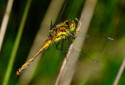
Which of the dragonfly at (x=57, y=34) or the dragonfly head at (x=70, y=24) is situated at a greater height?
the dragonfly head at (x=70, y=24)

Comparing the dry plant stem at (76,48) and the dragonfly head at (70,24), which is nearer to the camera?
the dry plant stem at (76,48)

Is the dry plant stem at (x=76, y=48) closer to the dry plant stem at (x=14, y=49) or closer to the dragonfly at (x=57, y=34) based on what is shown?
the dragonfly at (x=57, y=34)

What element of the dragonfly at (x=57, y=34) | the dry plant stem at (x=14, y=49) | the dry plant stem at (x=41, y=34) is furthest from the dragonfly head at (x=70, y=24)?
the dry plant stem at (x=14, y=49)

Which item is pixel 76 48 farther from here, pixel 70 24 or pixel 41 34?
Answer: pixel 41 34

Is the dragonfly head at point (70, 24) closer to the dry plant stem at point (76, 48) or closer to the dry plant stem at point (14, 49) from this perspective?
the dry plant stem at point (76, 48)

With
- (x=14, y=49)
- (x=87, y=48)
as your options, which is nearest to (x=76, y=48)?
(x=87, y=48)

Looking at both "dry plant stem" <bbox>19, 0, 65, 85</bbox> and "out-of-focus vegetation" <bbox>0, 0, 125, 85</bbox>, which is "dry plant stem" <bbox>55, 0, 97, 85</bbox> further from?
"dry plant stem" <bbox>19, 0, 65, 85</bbox>

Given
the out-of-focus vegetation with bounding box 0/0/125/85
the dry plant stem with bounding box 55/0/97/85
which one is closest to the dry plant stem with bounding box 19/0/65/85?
the out-of-focus vegetation with bounding box 0/0/125/85
